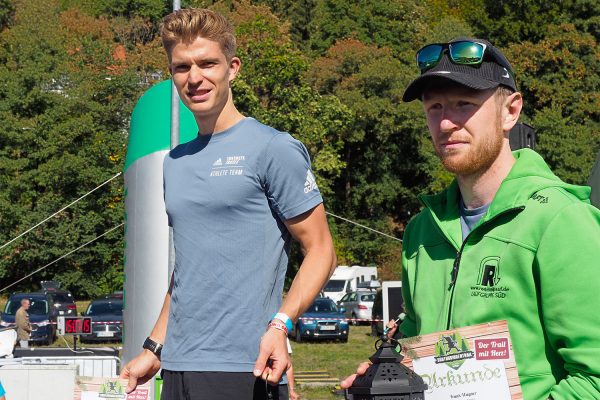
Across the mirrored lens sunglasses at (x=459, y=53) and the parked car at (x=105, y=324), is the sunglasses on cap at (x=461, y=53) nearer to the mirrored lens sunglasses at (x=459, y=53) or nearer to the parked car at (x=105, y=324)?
the mirrored lens sunglasses at (x=459, y=53)

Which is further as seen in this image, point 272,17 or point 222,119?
point 272,17

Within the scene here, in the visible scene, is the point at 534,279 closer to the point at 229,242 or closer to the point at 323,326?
the point at 229,242

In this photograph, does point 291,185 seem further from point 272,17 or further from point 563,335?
point 272,17

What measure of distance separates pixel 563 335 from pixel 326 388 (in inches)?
794

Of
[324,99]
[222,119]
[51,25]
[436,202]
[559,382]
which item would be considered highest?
[51,25]

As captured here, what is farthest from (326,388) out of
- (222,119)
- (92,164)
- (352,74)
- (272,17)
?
(272,17)

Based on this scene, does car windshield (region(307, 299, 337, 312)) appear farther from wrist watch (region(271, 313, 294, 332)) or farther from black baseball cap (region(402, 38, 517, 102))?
black baseball cap (region(402, 38, 517, 102))

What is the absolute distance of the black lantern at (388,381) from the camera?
2.64 metres

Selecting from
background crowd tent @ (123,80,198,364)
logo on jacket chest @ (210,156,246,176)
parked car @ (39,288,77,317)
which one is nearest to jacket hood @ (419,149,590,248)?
logo on jacket chest @ (210,156,246,176)

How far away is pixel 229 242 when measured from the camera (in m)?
3.69

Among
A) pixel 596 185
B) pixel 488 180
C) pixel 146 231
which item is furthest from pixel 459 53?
pixel 146 231

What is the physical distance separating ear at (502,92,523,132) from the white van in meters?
41.2

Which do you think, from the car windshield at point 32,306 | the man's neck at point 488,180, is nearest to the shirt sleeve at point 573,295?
the man's neck at point 488,180

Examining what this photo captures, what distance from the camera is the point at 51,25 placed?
6056 centimetres
